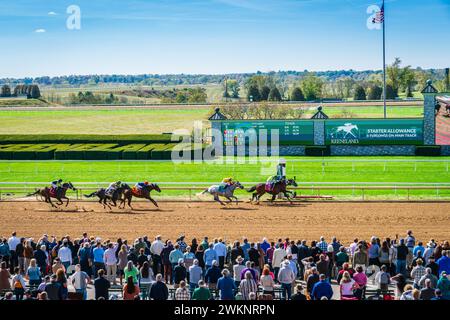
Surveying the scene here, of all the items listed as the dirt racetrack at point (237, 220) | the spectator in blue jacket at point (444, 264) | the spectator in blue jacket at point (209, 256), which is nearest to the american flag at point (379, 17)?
the dirt racetrack at point (237, 220)

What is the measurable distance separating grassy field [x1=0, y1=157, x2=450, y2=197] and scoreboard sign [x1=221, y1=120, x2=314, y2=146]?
1281 mm

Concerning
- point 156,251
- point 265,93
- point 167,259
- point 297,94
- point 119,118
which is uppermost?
point 265,93

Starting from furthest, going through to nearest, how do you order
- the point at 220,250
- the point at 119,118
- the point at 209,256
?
the point at 119,118, the point at 220,250, the point at 209,256

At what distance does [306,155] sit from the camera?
30594 millimetres

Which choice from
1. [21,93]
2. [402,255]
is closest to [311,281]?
[402,255]

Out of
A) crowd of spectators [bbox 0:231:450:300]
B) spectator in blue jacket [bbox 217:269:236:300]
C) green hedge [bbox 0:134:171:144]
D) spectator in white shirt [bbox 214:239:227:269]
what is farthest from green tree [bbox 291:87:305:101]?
spectator in blue jacket [bbox 217:269:236:300]

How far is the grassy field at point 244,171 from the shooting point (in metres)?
23.4

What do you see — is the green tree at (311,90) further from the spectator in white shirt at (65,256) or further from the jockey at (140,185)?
the spectator in white shirt at (65,256)

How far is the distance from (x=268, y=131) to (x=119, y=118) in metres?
34.1

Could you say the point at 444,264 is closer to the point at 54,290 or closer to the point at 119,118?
the point at 54,290

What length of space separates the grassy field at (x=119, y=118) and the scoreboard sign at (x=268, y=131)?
596 inches

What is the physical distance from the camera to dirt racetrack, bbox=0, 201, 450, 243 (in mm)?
15430

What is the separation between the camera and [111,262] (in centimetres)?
1049
